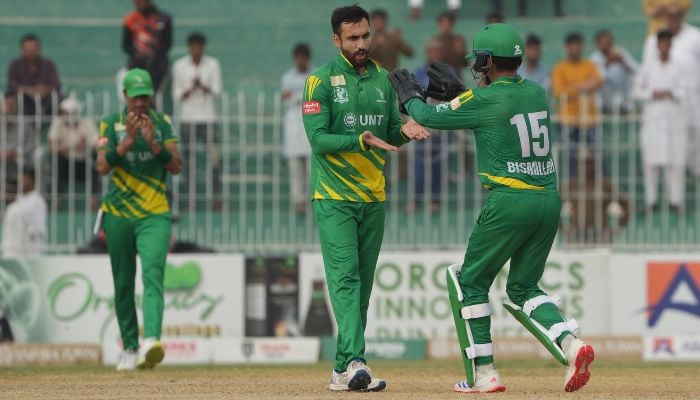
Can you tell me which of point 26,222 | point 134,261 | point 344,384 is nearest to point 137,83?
point 134,261

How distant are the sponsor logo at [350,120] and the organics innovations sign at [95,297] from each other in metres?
7.08

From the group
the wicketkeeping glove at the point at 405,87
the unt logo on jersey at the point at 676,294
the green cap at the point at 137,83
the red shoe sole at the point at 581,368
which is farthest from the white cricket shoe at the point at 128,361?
the unt logo on jersey at the point at 676,294

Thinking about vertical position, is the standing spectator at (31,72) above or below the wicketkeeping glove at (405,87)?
above

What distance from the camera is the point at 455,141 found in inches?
704

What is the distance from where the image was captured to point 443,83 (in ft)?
31.9

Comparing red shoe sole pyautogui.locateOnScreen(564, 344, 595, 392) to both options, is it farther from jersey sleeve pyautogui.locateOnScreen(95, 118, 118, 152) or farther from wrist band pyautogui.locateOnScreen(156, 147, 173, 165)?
jersey sleeve pyautogui.locateOnScreen(95, 118, 118, 152)

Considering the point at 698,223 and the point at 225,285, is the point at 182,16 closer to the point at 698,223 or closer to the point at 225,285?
the point at 225,285

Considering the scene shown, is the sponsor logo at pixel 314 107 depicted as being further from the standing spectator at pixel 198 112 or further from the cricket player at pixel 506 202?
the standing spectator at pixel 198 112

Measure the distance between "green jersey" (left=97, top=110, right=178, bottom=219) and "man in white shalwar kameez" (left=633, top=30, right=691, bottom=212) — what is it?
7.46m

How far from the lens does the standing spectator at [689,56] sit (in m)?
18.9

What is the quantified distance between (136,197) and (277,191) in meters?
5.51

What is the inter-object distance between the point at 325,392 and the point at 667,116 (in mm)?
9807

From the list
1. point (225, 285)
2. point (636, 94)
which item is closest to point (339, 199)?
point (225, 285)

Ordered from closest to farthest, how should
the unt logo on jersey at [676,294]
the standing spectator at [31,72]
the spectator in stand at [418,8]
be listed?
1. the unt logo on jersey at [676,294]
2. the standing spectator at [31,72]
3. the spectator in stand at [418,8]
